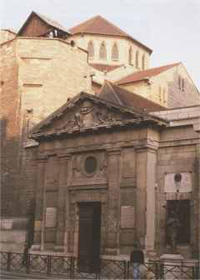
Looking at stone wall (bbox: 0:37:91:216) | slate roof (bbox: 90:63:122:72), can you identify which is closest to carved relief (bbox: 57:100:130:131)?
stone wall (bbox: 0:37:91:216)

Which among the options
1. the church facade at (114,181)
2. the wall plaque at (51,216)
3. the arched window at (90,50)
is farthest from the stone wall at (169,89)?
the wall plaque at (51,216)

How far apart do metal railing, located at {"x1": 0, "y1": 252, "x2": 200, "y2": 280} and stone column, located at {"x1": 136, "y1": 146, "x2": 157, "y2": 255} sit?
3.60 feet

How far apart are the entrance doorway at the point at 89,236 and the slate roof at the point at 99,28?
26.4 meters

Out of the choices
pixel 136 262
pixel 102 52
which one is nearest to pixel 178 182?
pixel 136 262

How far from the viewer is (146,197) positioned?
18875 mm

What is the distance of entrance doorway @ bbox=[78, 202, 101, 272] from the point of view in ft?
66.3

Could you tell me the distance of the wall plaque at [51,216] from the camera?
21.6 meters

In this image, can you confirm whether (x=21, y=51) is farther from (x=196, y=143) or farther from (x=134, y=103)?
(x=196, y=143)

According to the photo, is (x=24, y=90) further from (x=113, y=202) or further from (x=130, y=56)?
(x=130, y=56)

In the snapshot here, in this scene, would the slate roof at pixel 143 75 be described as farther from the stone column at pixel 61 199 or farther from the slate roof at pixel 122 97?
the stone column at pixel 61 199

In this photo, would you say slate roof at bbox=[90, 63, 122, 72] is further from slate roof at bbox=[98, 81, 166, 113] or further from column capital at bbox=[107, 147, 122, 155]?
column capital at bbox=[107, 147, 122, 155]

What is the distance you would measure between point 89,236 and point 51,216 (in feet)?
6.95

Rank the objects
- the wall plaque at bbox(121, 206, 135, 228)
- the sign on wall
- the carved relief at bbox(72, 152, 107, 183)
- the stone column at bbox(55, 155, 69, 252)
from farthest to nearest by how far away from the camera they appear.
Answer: the stone column at bbox(55, 155, 69, 252), the carved relief at bbox(72, 152, 107, 183), the wall plaque at bbox(121, 206, 135, 228), the sign on wall

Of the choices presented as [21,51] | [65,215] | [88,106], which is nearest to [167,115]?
[88,106]
